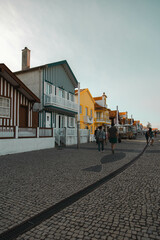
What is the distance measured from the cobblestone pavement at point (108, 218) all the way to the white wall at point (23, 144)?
26.3ft

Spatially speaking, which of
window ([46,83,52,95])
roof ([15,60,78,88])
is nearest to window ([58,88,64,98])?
window ([46,83,52,95])

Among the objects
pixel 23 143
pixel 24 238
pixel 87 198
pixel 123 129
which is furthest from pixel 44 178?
pixel 123 129

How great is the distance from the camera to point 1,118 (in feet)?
41.9

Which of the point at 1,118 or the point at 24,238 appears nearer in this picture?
the point at 24,238

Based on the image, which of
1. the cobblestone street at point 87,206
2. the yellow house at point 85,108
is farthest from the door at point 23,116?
the yellow house at point 85,108

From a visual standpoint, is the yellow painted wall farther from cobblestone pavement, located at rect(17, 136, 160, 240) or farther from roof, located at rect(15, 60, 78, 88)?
cobblestone pavement, located at rect(17, 136, 160, 240)

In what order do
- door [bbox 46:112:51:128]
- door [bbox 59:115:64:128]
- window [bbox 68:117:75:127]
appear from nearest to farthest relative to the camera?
1. door [bbox 46:112:51:128]
2. door [bbox 59:115:64:128]
3. window [bbox 68:117:75:127]

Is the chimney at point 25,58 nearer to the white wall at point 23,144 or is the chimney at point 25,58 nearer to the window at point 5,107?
the window at point 5,107

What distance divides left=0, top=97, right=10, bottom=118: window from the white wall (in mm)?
2884

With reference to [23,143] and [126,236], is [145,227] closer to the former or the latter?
[126,236]

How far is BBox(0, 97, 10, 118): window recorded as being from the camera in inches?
504

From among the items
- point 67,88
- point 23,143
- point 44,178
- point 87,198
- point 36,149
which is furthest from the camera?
point 67,88

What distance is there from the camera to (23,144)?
11602 mm

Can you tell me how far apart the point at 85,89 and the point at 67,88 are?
7.54m
